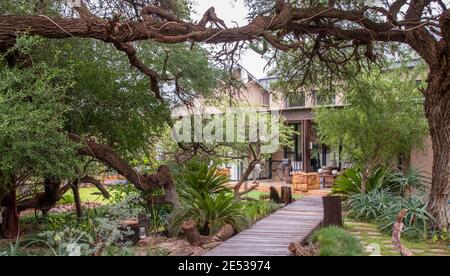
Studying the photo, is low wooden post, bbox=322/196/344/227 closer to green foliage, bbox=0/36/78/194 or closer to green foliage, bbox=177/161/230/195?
green foliage, bbox=177/161/230/195

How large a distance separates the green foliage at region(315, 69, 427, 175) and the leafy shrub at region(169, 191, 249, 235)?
4.33m

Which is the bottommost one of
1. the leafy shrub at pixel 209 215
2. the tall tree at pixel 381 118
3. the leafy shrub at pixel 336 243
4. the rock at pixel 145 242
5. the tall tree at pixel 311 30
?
the rock at pixel 145 242

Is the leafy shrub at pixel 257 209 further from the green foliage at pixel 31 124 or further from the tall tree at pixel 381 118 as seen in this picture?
the green foliage at pixel 31 124

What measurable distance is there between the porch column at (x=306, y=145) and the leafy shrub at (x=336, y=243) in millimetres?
12726

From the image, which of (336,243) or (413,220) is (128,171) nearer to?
(336,243)

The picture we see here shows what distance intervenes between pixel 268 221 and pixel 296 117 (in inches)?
490

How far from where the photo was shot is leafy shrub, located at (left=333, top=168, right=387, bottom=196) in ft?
36.7

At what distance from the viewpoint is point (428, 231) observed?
763 centimetres

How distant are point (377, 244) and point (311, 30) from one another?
3600mm

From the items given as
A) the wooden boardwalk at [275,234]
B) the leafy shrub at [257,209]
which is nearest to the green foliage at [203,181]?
the leafy shrub at [257,209]

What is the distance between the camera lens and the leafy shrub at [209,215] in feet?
24.3

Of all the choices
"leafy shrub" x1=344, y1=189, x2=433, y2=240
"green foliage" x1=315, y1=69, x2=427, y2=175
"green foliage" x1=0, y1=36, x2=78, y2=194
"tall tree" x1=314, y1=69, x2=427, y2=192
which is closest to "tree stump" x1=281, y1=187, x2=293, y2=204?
"leafy shrub" x1=344, y1=189, x2=433, y2=240

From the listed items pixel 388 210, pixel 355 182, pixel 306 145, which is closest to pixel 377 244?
pixel 388 210
